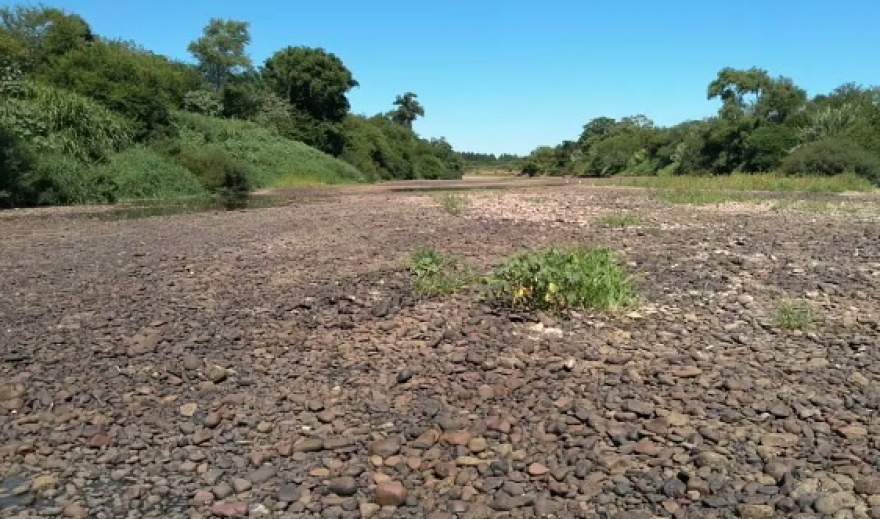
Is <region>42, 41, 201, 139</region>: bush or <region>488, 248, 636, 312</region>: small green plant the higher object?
<region>42, 41, 201, 139</region>: bush

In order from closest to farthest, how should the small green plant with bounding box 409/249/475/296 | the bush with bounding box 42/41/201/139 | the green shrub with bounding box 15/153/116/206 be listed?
the small green plant with bounding box 409/249/475/296
the green shrub with bounding box 15/153/116/206
the bush with bounding box 42/41/201/139

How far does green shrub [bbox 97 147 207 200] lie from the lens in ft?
99.1

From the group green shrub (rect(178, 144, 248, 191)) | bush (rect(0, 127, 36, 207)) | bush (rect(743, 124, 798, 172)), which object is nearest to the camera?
bush (rect(0, 127, 36, 207))

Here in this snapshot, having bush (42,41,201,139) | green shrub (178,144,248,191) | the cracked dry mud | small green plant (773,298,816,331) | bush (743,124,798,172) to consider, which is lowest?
the cracked dry mud

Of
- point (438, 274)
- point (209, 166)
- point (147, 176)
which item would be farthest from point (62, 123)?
point (438, 274)

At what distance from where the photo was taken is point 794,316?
6.26m

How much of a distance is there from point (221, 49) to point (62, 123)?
157 feet

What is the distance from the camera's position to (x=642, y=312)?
6.68 metres

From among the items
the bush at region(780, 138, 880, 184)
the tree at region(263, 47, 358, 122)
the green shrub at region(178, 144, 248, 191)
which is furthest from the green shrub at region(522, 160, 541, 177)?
the green shrub at region(178, 144, 248, 191)

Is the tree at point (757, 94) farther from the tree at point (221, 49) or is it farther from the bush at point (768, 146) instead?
the tree at point (221, 49)

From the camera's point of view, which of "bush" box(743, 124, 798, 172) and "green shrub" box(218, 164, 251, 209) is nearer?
"green shrub" box(218, 164, 251, 209)

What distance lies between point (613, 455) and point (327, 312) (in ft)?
12.1

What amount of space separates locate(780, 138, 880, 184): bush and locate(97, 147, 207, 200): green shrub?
33.0 m

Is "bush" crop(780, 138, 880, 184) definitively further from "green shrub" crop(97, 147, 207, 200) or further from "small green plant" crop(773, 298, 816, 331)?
"small green plant" crop(773, 298, 816, 331)
